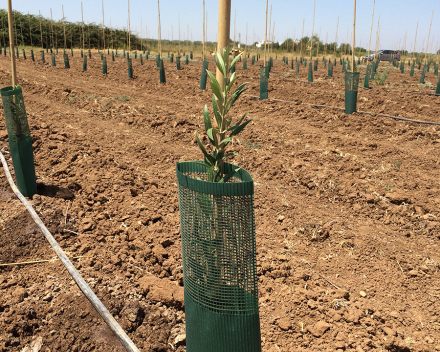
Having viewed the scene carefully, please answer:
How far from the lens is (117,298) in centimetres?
241

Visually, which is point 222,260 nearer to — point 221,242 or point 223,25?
point 221,242

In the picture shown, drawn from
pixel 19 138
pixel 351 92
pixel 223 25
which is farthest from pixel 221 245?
pixel 351 92

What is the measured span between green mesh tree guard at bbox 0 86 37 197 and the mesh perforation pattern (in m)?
2.56

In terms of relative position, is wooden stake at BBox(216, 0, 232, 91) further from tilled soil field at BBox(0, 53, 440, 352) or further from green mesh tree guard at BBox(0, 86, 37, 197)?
green mesh tree guard at BBox(0, 86, 37, 197)

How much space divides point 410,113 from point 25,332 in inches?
315

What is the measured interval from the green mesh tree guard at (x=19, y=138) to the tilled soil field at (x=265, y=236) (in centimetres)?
24

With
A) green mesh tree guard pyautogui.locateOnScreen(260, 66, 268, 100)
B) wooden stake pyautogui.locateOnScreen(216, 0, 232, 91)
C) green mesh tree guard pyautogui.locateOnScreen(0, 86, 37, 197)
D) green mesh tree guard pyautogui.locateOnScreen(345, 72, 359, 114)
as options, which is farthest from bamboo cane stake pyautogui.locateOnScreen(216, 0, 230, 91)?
green mesh tree guard pyautogui.locateOnScreen(260, 66, 268, 100)

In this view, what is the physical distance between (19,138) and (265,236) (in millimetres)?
2470

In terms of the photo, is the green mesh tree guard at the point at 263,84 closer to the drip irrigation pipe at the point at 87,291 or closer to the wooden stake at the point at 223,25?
the drip irrigation pipe at the point at 87,291

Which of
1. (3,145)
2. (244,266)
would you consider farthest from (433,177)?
(3,145)

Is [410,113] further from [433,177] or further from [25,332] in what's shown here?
[25,332]

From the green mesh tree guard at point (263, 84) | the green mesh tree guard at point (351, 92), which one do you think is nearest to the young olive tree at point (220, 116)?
the green mesh tree guard at point (351, 92)

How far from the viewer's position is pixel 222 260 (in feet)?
4.88

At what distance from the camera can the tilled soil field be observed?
226 centimetres
